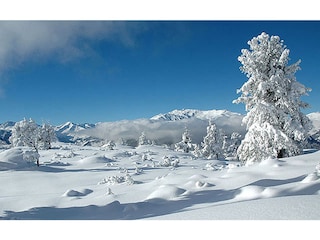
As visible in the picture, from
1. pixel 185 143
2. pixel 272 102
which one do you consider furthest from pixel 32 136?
pixel 272 102

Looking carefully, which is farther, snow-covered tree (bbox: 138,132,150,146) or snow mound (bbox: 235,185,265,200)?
snow-covered tree (bbox: 138,132,150,146)

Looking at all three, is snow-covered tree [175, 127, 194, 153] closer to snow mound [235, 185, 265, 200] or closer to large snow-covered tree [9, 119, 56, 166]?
large snow-covered tree [9, 119, 56, 166]

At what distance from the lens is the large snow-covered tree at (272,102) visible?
17859mm

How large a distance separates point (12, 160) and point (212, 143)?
124 feet

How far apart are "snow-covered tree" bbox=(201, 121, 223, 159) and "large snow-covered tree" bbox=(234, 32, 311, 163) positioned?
127 feet

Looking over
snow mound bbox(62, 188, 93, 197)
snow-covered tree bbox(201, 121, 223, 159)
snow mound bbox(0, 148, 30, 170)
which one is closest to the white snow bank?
snow mound bbox(0, 148, 30, 170)

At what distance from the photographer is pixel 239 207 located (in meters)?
7.17

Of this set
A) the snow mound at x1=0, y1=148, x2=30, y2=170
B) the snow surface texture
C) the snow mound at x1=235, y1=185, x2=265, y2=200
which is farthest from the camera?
the snow mound at x1=0, y1=148, x2=30, y2=170

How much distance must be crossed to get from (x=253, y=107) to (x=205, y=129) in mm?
41417

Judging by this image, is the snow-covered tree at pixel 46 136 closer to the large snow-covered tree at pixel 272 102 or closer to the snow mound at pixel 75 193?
the snow mound at pixel 75 193

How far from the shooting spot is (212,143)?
190 feet

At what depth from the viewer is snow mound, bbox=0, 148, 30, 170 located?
3392 cm
